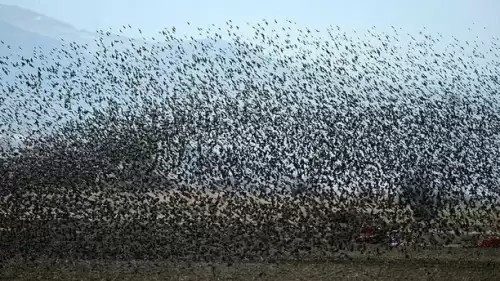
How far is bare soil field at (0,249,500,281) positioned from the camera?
15.3 meters

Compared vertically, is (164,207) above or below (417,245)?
above

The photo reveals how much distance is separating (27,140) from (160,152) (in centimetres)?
617

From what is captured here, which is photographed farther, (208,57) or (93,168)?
(208,57)

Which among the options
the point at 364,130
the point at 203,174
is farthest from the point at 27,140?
the point at 364,130

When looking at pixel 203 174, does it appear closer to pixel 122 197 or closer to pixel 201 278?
pixel 122 197

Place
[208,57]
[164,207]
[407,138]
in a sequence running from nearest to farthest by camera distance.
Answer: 1. [164,207]
2. [407,138]
3. [208,57]

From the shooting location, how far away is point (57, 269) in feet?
52.2

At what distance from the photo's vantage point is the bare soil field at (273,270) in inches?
601

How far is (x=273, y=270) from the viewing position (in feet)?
53.0

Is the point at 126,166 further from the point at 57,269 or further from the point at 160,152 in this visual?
the point at 57,269

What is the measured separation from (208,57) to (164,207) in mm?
17476

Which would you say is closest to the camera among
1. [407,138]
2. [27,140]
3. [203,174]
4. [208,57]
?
[203,174]

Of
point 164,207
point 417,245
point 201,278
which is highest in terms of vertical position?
point 164,207

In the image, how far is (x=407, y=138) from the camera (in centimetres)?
3225
